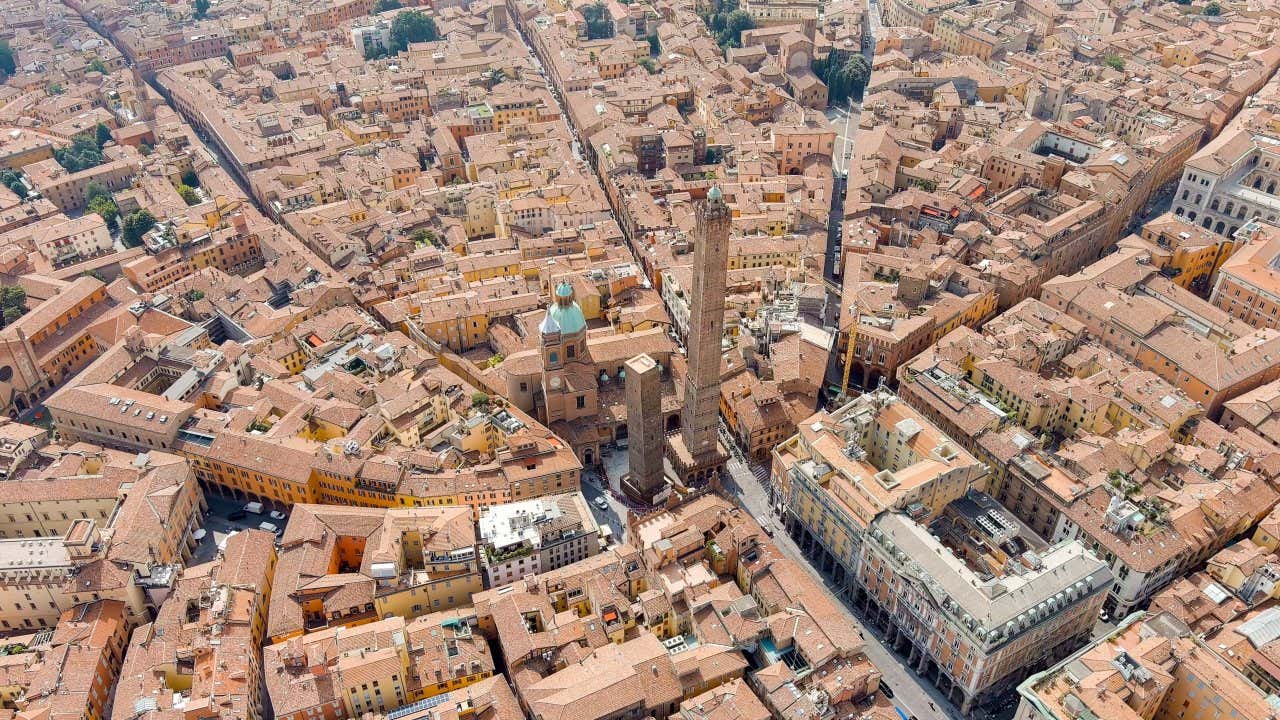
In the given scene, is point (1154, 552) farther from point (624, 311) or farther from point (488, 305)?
point (488, 305)

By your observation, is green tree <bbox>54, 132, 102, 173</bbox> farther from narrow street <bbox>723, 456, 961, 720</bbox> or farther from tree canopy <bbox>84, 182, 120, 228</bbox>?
narrow street <bbox>723, 456, 961, 720</bbox>

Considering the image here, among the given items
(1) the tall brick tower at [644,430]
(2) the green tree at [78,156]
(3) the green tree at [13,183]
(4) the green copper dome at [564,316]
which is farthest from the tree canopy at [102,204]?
(1) the tall brick tower at [644,430]

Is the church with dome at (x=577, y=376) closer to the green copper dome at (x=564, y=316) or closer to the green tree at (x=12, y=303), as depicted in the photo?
the green copper dome at (x=564, y=316)

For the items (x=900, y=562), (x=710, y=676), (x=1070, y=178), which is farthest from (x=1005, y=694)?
(x=1070, y=178)

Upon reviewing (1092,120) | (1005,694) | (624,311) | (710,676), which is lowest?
(1005,694)

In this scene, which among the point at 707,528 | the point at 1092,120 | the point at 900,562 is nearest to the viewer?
the point at 900,562
